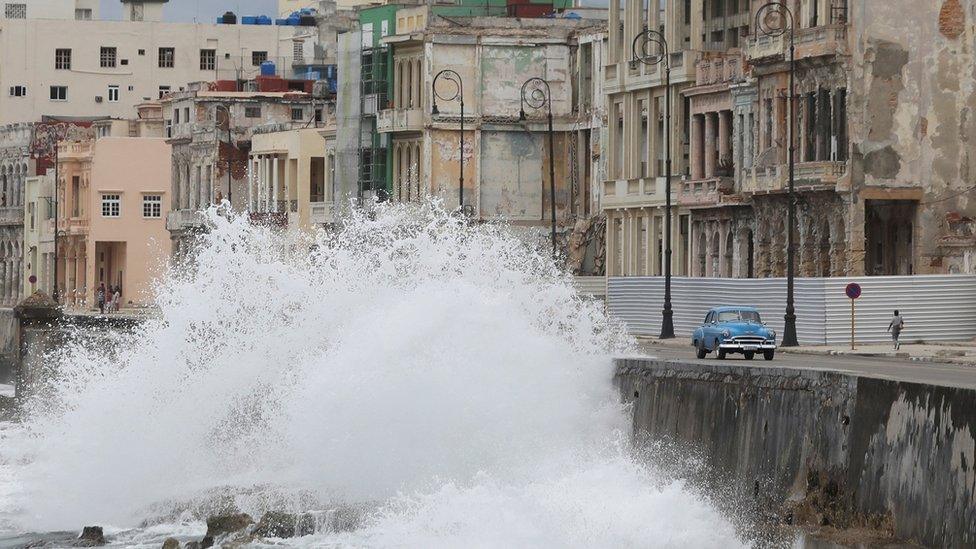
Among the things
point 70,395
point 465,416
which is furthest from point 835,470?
point 70,395

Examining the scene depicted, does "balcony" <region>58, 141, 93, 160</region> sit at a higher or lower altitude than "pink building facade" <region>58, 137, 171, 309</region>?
higher

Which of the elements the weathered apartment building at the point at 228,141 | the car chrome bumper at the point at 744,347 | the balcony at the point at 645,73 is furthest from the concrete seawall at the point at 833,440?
the weathered apartment building at the point at 228,141

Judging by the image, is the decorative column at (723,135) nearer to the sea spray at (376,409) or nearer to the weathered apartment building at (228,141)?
the sea spray at (376,409)

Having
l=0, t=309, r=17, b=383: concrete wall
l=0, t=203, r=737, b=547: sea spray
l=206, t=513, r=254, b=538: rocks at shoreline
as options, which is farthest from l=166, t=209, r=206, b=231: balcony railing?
l=206, t=513, r=254, b=538: rocks at shoreline

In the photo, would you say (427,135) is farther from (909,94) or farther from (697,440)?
(697,440)

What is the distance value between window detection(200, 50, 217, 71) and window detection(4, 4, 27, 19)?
37.3ft

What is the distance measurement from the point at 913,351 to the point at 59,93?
92.1 metres

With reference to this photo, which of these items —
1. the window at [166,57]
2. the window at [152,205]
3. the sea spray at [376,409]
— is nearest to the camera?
the sea spray at [376,409]

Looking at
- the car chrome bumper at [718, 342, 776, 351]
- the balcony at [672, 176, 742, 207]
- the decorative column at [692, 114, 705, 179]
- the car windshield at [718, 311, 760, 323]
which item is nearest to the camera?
the car chrome bumper at [718, 342, 776, 351]

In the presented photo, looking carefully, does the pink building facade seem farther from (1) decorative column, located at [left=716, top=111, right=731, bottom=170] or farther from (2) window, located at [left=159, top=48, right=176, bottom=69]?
(1) decorative column, located at [left=716, top=111, right=731, bottom=170]

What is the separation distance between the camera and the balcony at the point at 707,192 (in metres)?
69.2

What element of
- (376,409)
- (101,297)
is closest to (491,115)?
(101,297)

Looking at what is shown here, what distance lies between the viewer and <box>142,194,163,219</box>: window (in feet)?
386

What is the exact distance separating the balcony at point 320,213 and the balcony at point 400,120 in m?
5.55
